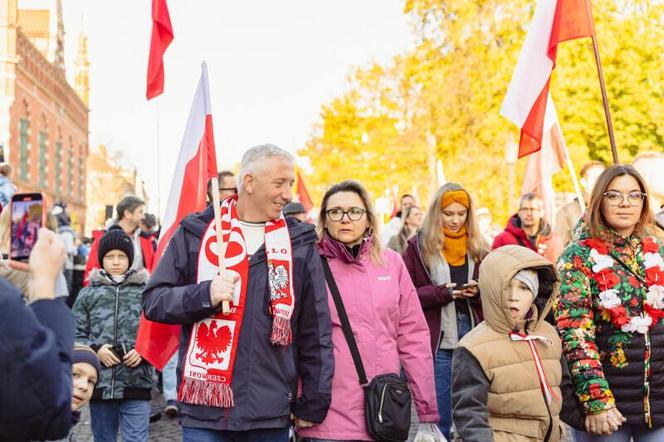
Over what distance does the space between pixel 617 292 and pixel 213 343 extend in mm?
1940

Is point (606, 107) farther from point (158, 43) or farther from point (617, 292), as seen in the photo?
point (158, 43)

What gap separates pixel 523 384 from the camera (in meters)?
4.20

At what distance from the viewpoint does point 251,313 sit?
4.19 metres

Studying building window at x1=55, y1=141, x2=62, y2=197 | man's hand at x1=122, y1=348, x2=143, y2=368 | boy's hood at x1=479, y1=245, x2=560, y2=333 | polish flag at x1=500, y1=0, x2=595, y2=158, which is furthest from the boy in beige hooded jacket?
building window at x1=55, y1=141, x2=62, y2=197

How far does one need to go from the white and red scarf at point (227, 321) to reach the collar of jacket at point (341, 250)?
1.47 ft

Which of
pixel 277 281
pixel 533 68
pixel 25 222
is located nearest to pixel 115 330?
pixel 277 281

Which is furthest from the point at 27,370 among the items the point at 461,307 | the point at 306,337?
the point at 461,307

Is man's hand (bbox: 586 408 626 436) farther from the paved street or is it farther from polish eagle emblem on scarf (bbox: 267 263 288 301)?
the paved street

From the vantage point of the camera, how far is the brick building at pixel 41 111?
53625 mm

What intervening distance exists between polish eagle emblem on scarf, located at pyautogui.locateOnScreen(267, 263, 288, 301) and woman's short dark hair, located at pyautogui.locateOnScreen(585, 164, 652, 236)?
61.9 inches

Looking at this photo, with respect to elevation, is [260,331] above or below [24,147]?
below

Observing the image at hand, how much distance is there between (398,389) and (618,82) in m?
23.3

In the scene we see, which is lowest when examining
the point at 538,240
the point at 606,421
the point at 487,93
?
the point at 606,421

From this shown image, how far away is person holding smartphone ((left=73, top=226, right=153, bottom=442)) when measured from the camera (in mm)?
6113
